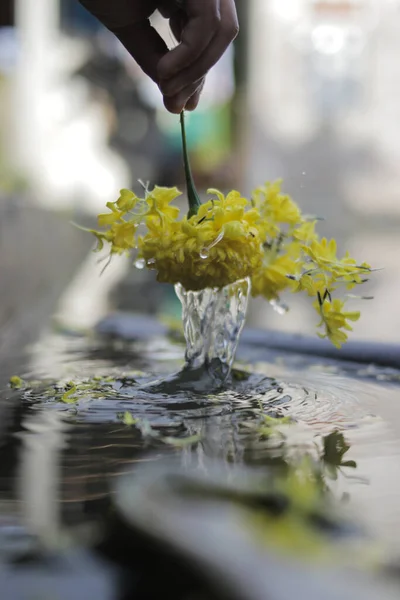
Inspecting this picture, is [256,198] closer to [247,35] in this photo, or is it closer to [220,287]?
Answer: [220,287]

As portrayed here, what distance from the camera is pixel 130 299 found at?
484cm

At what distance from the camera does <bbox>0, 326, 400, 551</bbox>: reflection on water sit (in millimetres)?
1193

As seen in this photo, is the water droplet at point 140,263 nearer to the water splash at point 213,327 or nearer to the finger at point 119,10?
the water splash at point 213,327

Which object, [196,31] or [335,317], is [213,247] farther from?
[196,31]

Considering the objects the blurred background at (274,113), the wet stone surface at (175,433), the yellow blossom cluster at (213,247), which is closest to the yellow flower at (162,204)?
the yellow blossom cluster at (213,247)

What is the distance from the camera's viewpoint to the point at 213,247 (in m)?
1.66

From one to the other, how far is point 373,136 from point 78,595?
13718 mm

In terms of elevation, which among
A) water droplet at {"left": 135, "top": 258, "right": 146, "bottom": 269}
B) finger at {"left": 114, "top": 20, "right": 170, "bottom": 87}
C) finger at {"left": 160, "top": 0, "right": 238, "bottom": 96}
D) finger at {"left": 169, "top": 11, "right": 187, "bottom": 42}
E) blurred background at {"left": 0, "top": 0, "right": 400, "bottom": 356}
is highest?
blurred background at {"left": 0, "top": 0, "right": 400, "bottom": 356}

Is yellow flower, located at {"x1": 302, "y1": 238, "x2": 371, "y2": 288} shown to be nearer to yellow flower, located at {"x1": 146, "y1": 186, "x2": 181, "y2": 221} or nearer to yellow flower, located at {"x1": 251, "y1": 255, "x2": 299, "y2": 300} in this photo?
yellow flower, located at {"x1": 251, "y1": 255, "x2": 299, "y2": 300}

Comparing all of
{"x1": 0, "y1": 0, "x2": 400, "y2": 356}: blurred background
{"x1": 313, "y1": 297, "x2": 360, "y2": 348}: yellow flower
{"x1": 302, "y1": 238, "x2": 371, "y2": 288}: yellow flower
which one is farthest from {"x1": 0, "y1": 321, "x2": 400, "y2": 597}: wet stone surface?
{"x1": 0, "y1": 0, "x2": 400, "y2": 356}: blurred background

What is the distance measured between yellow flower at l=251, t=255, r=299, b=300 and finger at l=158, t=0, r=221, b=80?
52cm

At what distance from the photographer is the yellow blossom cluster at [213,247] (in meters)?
1.66

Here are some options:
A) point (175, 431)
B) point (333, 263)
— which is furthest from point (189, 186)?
point (175, 431)

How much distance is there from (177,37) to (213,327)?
0.56 m
